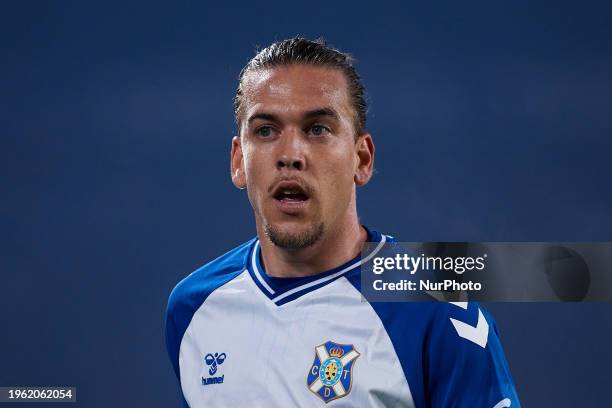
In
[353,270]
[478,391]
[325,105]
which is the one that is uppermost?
[325,105]

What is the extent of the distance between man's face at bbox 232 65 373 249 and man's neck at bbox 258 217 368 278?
0.27 feet

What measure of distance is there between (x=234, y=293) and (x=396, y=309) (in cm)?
77

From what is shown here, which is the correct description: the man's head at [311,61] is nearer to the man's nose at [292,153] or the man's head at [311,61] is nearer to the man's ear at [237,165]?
the man's ear at [237,165]

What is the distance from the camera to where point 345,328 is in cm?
292

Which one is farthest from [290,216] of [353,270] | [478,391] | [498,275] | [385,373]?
[498,275]

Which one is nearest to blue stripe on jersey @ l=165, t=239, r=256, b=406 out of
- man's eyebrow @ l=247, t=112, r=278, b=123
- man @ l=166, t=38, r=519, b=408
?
man @ l=166, t=38, r=519, b=408

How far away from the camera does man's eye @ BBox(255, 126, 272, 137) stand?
2.83m

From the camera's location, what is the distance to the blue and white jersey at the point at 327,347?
267 cm

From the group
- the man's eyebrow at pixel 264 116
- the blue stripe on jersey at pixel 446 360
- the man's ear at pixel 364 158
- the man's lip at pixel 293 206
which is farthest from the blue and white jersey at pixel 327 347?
the man's eyebrow at pixel 264 116

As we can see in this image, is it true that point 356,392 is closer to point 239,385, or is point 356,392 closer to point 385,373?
point 385,373

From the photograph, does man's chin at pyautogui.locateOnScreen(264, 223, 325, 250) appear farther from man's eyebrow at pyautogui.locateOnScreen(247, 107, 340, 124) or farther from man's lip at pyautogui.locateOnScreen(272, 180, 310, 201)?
man's eyebrow at pyautogui.locateOnScreen(247, 107, 340, 124)

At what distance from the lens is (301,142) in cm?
276

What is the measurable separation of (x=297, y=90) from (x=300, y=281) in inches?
30.0

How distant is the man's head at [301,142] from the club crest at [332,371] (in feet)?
1.31
